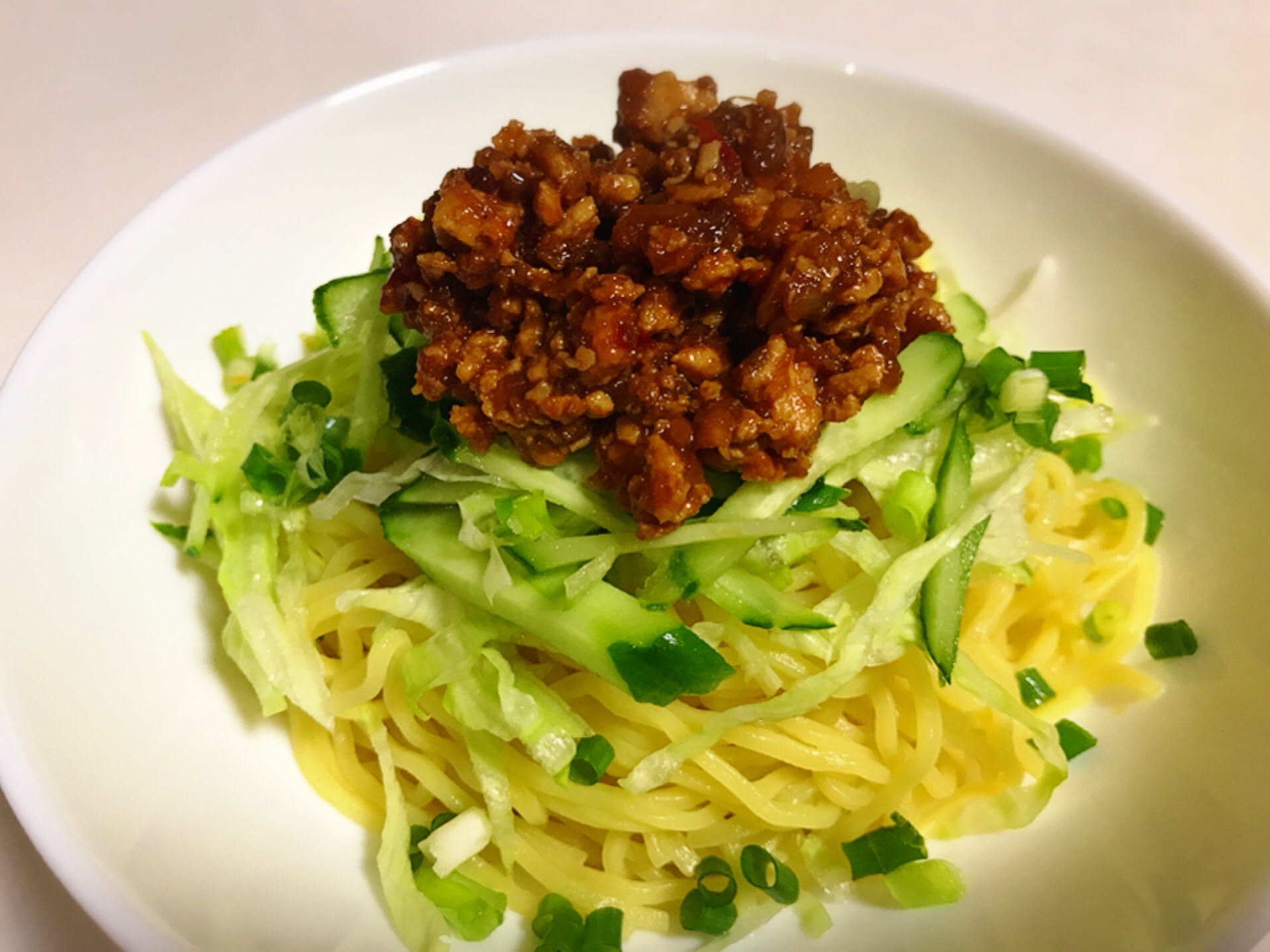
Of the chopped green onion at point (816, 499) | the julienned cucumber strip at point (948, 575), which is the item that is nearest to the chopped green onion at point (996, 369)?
the julienned cucumber strip at point (948, 575)

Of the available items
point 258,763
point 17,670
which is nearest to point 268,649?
point 258,763

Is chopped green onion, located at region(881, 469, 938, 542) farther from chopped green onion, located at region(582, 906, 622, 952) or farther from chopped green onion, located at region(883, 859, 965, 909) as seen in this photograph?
chopped green onion, located at region(582, 906, 622, 952)

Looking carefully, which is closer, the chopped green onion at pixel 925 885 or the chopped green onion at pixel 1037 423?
the chopped green onion at pixel 925 885

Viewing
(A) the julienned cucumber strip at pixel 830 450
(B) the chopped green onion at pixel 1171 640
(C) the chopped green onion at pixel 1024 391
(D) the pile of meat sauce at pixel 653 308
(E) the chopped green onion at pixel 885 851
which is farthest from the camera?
(B) the chopped green onion at pixel 1171 640

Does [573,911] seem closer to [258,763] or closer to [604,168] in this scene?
[258,763]

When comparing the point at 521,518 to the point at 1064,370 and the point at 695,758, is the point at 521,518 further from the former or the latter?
the point at 1064,370

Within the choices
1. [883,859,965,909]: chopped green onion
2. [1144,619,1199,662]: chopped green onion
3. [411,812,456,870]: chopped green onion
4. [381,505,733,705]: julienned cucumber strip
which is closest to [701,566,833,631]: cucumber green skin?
[381,505,733,705]: julienned cucumber strip

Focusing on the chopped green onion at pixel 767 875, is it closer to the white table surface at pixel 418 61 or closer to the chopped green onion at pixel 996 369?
the chopped green onion at pixel 996 369
